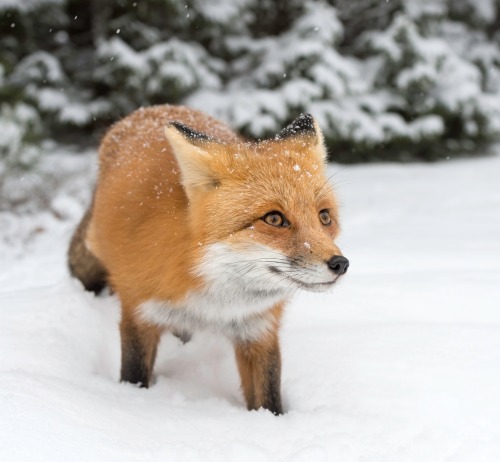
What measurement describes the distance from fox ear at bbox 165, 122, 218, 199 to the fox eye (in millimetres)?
294

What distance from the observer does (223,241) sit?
2.42m

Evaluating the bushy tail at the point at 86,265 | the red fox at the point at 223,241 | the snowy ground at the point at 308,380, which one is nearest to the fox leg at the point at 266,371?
the red fox at the point at 223,241

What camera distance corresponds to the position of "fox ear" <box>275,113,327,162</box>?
2895 mm

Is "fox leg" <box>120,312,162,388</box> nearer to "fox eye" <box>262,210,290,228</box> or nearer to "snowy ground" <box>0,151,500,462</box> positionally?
"snowy ground" <box>0,151,500,462</box>

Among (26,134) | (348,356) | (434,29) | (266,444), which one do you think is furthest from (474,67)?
(266,444)

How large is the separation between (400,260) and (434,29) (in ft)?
21.0

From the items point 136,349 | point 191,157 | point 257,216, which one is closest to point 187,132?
point 191,157

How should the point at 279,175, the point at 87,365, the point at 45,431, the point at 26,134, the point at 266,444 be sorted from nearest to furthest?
the point at 45,431, the point at 266,444, the point at 279,175, the point at 87,365, the point at 26,134

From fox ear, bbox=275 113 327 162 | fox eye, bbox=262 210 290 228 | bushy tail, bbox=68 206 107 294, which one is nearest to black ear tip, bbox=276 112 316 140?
fox ear, bbox=275 113 327 162

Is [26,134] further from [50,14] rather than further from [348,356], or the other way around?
[348,356]

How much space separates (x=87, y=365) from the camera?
3.16 metres

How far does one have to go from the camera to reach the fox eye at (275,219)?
2.41 meters

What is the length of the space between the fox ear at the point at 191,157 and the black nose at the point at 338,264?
639mm

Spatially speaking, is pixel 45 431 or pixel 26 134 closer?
pixel 45 431
